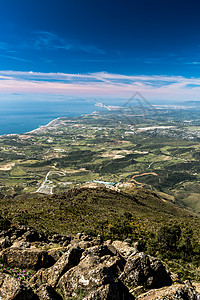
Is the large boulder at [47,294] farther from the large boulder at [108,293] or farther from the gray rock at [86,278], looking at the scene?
the large boulder at [108,293]

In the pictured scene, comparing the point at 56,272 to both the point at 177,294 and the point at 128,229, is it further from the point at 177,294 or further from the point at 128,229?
the point at 128,229

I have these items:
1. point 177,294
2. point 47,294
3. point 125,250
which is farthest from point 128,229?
point 47,294

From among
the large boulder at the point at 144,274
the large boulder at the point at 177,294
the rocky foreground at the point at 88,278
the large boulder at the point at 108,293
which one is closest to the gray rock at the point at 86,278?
the rocky foreground at the point at 88,278

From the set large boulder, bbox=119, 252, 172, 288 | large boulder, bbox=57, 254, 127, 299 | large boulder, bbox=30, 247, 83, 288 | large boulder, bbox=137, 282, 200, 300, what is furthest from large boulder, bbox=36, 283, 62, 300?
large boulder, bbox=137, 282, 200, 300

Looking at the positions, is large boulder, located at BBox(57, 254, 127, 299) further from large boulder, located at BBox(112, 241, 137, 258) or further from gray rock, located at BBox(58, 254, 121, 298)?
large boulder, located at BBox(112, 241, 137, 258)

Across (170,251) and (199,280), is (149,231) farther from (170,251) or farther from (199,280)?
(199,280)

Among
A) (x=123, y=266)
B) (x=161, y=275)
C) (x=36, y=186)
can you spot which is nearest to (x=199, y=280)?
(x=161, y=275)
